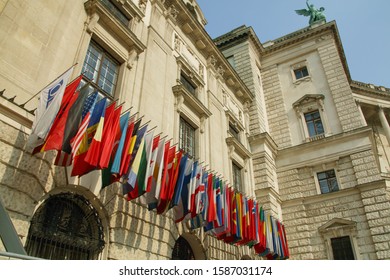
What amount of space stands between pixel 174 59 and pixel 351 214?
48.9ft

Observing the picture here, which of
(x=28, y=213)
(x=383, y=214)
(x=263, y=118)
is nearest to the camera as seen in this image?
(x=28, y=213)

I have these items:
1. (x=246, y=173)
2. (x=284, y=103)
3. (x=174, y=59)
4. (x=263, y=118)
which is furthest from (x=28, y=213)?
(x=284, y=103)

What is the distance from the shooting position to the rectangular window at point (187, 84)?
17.9 meters

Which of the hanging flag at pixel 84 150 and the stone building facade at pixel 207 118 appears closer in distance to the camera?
the hanging flag at pixel 84 150

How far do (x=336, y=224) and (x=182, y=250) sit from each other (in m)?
12.0

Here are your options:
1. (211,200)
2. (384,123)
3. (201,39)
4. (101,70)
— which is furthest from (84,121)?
(384,123)

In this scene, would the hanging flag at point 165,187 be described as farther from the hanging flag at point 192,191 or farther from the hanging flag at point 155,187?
the hanging flag at point 192,191

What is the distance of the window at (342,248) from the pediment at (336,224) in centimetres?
69

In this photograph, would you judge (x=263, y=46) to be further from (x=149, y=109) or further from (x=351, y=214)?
(x=149, y=109)

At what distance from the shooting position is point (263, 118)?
26.6m

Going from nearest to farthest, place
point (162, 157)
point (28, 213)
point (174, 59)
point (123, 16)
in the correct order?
1. point (28, 213)
2. point (162, 157)
3. point (123, 16)
4. point (174, 59)

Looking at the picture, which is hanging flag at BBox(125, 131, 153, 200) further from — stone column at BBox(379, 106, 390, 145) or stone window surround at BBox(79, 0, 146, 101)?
stone column at BBox(379, 106, 390, 145)

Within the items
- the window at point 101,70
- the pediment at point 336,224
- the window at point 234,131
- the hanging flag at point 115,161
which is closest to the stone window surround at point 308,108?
the window at point 234,131

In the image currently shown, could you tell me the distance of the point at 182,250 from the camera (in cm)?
1327
